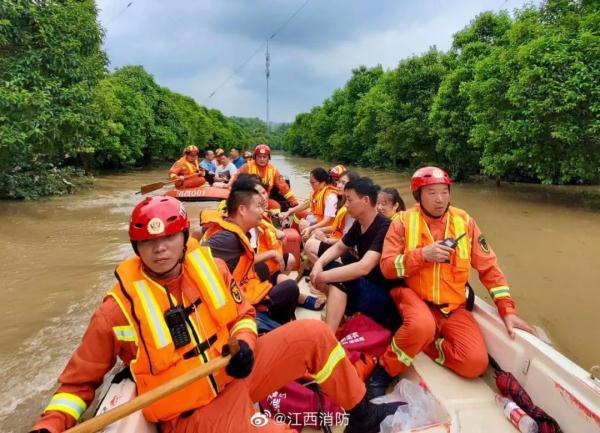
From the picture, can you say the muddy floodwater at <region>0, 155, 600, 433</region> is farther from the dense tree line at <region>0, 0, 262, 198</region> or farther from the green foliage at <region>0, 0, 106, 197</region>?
the green foliage at <region>0, 0, 106, 197</region>

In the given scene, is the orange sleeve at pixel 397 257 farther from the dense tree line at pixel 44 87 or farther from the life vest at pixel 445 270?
the dense tree line at pixel 44 87

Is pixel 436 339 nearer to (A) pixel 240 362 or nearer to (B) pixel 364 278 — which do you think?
(B) pixel 364 278

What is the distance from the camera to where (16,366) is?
12.0 ft

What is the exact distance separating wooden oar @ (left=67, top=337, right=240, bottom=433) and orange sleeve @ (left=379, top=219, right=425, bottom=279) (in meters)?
1.47

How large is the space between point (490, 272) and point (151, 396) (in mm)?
2365

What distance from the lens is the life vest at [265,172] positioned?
7715 mm

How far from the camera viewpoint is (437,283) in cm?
288

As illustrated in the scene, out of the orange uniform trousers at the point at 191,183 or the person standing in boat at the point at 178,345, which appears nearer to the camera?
the person standing in boat at the point at 178,345

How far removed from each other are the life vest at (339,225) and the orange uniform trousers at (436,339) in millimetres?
2080

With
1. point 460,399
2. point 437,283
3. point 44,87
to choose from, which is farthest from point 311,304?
point 44,87

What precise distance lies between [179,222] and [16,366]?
291 cm

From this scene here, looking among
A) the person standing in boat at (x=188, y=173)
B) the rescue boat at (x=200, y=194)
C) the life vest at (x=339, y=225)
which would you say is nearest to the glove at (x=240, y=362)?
the life vest at (x=339, y=225)

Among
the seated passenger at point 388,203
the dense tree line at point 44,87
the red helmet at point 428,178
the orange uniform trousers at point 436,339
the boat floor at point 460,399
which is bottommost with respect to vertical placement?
the boat floor at point 460,399

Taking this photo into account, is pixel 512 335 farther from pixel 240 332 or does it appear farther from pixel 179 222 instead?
pixel 179 222
